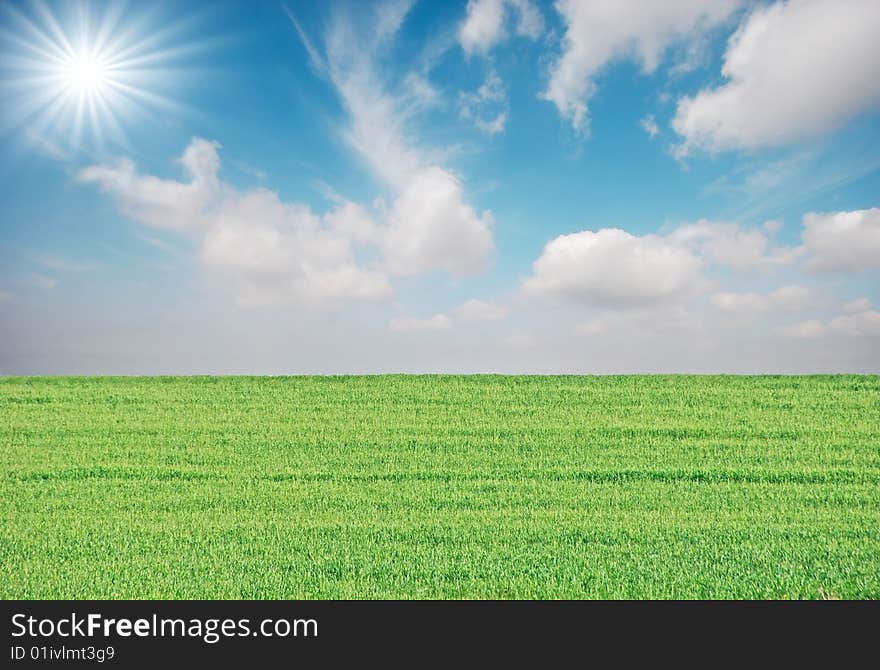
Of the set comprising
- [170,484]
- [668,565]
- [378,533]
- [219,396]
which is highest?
[219,396]

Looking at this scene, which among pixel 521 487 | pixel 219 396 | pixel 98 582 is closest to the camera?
pixel 98 582

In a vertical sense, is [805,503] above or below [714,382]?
below

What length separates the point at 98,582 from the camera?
4656mm

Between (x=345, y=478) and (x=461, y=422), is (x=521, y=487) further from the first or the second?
(x=461, y=422)

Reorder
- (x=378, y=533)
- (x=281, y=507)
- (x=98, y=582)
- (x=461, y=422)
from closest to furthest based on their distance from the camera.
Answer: (x=98, y=582)
(x=378, y=533)
(x=281, y=507)
(x=461, y=422)

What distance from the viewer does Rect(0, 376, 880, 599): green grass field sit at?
4738mm

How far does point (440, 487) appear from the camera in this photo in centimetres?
711

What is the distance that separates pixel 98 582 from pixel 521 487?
4.08m

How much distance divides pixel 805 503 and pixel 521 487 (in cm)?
Answer: 284

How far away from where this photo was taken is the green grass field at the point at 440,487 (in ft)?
15.5

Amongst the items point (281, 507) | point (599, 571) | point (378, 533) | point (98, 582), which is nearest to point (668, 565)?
point (599, 571)

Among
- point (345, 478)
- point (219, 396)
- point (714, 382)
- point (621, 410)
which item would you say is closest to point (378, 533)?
point (345, 478)
